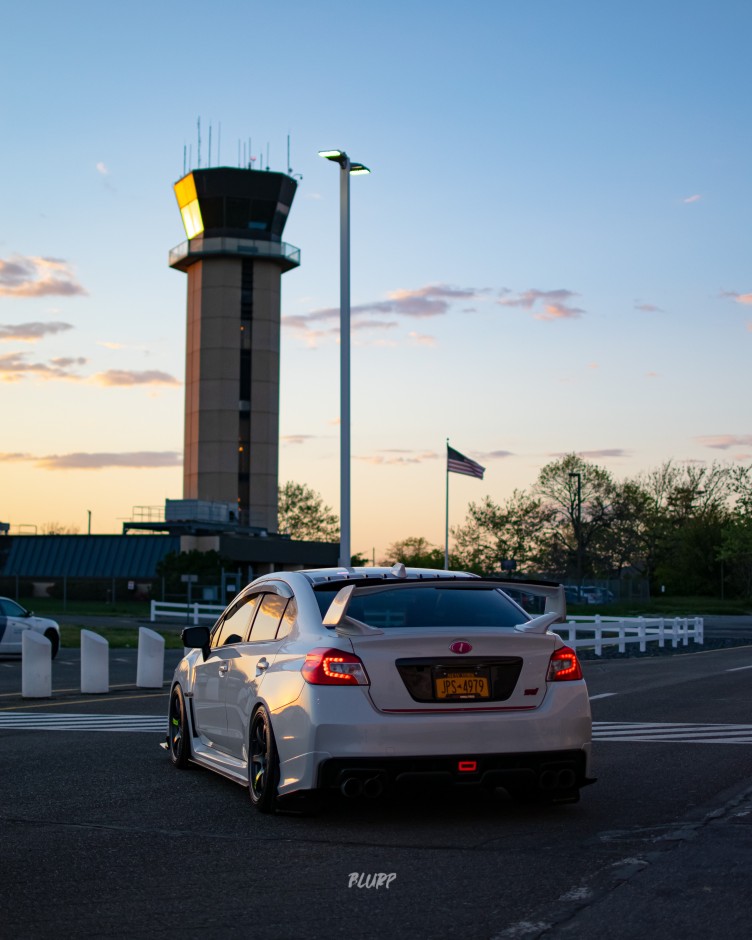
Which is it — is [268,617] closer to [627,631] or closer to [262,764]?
[262,764]

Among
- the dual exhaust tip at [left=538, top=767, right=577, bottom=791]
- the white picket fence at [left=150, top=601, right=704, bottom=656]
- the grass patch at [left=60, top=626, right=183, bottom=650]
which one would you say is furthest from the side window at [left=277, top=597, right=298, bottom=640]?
the grass patch at [left=60, top=626, right=183, bottom=650]

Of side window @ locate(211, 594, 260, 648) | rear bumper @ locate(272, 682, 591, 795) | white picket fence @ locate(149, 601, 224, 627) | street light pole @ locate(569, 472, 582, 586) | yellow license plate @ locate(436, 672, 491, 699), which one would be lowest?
white picket fence @ locate(149, 601, 224, 627)

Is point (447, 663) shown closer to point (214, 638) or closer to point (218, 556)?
point (214, 638)

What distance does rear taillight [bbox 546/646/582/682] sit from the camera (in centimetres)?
802

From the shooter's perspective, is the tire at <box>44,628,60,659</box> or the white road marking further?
the tire at <box>44,628,60,659</box>

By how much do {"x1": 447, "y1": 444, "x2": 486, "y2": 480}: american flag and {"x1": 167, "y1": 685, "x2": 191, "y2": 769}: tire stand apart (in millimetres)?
38573

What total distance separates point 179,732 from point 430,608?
130 inches

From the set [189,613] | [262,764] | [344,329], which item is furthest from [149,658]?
[189,613]

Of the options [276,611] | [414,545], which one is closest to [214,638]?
[276,611]

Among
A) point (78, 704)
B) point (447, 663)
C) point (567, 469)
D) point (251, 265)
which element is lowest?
point (78, 704)

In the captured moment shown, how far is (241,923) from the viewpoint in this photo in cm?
546

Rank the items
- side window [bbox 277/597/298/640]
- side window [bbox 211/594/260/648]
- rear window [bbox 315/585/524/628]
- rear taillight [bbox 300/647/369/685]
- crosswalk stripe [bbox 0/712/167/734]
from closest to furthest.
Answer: rear taillight [bbox 300/647/369/685], rear window [bbox 315/585/524/628], side window [bbox 277/597/298/640], side window [bbox 211/594/260/648], crosswalk stripe [bbox 0/712/167/734]

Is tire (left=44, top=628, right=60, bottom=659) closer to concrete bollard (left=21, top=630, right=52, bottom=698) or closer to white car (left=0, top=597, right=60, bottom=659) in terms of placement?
white car (left=0, top=597, right=60, bottom=659)

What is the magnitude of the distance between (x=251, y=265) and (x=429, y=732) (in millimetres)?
90861
